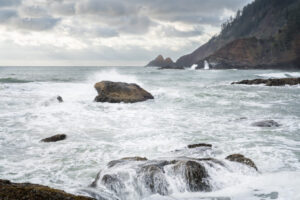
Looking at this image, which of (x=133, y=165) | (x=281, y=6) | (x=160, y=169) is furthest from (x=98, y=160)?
(x=281, y=6)

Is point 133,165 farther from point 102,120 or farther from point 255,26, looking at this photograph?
point 255,26

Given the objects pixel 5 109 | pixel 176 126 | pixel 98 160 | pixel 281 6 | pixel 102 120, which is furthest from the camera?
pixel 281 6

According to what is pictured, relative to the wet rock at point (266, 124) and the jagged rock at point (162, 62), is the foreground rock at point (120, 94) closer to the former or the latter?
the wet rock at point (266, 124)

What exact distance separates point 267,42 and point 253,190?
91.3 meters

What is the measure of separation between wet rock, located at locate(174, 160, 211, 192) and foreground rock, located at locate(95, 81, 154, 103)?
10.7 metres

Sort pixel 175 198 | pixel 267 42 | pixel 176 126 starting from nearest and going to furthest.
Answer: pixel 175 198 < pixel 176 126 < pixel 267 42

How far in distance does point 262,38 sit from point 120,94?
93.5 metres

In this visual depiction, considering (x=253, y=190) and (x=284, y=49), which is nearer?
(x=253, y=190)

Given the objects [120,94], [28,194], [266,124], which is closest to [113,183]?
[28,194]

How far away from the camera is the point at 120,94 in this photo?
628 inches

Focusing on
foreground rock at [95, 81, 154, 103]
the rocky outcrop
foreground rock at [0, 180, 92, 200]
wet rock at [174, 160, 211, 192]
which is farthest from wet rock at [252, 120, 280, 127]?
the rocky outcrop

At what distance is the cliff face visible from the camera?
78.6 metres

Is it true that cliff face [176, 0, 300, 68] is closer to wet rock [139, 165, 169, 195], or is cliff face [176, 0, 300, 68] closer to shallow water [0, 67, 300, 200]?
shallow water [0, 67, 300, 200]

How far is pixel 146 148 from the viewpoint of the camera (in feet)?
24.3
